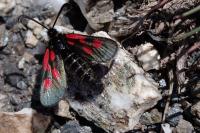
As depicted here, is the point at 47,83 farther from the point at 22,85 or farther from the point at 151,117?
the point at 151,117

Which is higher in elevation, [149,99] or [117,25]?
[117,25]

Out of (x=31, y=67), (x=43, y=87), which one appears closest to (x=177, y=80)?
(x=43, y=87)

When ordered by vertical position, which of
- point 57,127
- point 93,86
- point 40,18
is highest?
point 40,18

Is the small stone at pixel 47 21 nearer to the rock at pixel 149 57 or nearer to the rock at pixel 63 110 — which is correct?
the rock at pixel 63 110

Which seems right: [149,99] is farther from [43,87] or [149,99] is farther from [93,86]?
[43,87]

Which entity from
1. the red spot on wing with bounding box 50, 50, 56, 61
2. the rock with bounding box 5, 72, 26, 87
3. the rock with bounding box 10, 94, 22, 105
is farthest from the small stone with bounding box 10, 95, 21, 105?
the red spot on wing with bounding box 50, 50, 56, 61

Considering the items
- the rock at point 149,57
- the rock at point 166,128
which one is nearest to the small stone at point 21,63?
the rock at point 149,57

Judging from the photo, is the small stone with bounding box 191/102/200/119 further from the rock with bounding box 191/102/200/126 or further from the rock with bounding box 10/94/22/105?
the rock with bounding box 10/94/22/105

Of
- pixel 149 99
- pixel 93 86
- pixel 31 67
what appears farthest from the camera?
pixel 31 67
